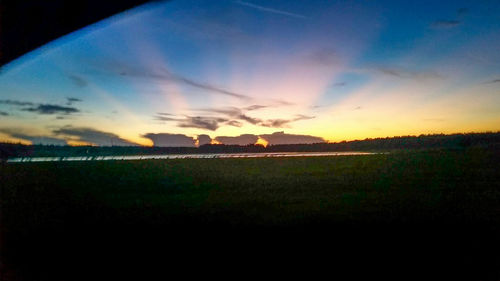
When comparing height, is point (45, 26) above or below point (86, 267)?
above

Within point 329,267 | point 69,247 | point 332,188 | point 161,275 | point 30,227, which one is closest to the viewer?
point 161,275

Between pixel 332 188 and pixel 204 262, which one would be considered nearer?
pixel 204 262

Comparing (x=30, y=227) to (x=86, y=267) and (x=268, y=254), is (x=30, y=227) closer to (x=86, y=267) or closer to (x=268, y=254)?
(x=86, y=267)

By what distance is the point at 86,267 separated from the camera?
2695 millimetres

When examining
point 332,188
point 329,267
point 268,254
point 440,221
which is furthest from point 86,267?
point 332,188

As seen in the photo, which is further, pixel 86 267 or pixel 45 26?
pixel 86 267

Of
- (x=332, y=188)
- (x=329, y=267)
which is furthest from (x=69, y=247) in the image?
(x=332, y=188)

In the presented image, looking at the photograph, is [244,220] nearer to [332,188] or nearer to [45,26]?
[45,26]

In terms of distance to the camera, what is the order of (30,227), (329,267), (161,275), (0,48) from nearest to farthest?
(0,48)
(161,275)
(329,267)
(30,227)

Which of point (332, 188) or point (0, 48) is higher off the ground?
point (0, 48)

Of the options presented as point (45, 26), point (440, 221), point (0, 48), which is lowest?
point (440, 221)

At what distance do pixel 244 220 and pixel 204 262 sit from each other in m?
1.72

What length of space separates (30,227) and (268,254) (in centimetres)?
344

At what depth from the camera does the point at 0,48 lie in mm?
1667
